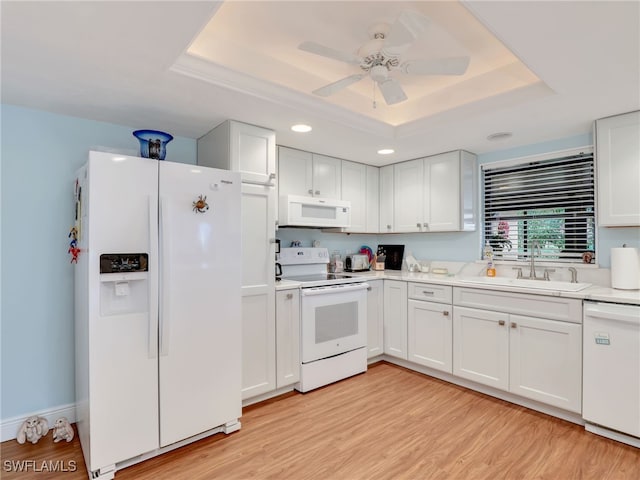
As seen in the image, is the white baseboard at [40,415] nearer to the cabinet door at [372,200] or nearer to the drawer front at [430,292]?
the drawer front at [430,292]

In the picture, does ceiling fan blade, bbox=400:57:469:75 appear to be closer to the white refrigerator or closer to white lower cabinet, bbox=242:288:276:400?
the white refrigerator

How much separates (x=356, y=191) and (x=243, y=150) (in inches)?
64.9

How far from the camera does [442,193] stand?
3613 mm

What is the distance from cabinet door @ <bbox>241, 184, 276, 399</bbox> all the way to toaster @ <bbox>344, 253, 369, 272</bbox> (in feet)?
4.77

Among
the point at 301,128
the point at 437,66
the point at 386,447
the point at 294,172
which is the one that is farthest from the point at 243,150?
the point at 386,447

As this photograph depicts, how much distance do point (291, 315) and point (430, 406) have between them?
4.21 feet

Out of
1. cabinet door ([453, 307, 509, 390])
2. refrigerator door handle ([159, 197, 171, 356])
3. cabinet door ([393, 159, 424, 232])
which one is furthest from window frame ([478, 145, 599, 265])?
refrigerator door handle ([159, 197, 171, 356])

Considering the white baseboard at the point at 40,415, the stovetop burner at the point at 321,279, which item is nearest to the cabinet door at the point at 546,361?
the stovetop burner at the point at 321,279

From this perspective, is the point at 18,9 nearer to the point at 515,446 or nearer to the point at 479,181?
the point at 515,446

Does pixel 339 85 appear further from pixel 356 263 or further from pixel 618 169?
pixel 356 263

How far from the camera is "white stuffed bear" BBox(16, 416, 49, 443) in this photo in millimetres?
2229

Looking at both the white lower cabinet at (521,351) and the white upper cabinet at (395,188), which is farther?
the white upper cabinet at (395,188)

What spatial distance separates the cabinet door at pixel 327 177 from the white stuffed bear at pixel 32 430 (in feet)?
8.91

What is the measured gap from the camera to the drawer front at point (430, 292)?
3.10m
